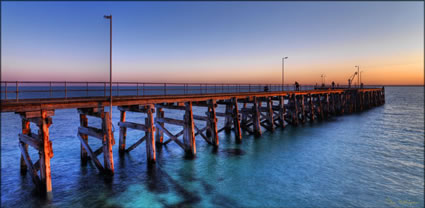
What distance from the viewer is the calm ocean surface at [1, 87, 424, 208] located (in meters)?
10.3

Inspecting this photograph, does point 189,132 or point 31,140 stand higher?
point 31,140

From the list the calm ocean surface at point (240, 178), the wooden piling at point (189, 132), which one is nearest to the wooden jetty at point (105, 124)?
the wooden piling at point (189, 132)

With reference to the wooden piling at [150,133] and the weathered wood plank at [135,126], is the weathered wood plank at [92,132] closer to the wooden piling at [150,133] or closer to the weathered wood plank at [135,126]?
the weathered wood plank at [135,126]

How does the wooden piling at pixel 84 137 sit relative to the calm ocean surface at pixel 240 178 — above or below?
above

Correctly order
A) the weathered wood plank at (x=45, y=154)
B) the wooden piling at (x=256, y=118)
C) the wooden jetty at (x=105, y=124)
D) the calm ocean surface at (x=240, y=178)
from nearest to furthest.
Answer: the weathered wood plank at (x=45, y=154) → the wooden jetty at (x=105, y=124) → the calm ocean surface at (x=240, y=178) → the wooden piling at (x=256, y=118)

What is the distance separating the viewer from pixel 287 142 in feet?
66.8

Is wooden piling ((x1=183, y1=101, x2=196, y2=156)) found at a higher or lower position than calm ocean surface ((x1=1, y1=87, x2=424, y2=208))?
higher

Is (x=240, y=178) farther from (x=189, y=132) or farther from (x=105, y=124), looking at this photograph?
(x=105, y=124)

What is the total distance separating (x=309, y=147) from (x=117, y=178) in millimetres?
14066

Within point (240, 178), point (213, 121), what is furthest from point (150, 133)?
point (240, 178)

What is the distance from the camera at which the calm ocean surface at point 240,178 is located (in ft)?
33.7

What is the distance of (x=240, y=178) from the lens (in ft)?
41.2

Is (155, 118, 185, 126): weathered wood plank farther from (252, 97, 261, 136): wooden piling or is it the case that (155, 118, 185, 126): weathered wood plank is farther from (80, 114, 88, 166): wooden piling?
(252, 97, 261, 136): wooden piling

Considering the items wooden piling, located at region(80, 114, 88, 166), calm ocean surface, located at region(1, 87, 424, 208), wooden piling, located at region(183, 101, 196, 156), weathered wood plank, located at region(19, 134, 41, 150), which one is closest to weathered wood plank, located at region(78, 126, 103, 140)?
wooden piling, located at region(80, 114, 88, 166)
